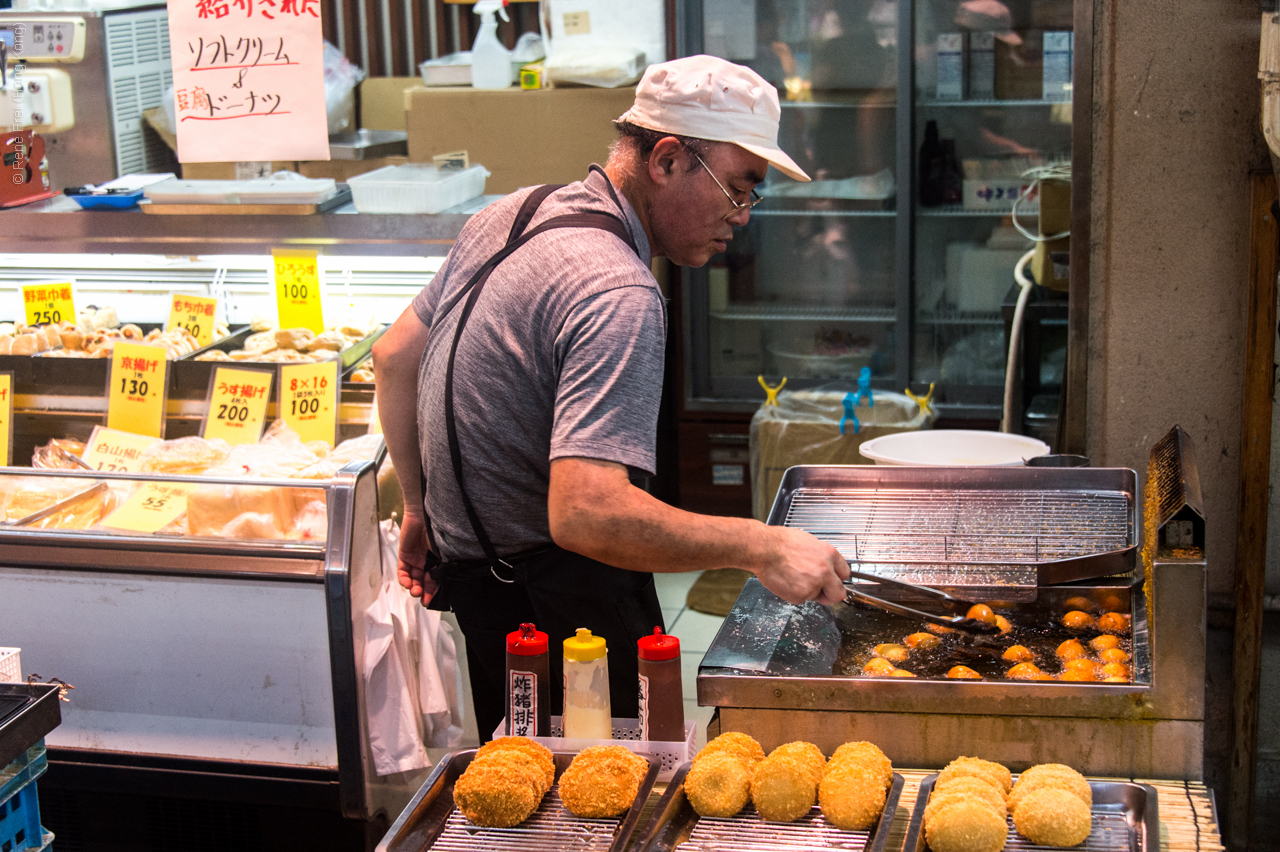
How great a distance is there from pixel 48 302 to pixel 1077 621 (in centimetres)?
313

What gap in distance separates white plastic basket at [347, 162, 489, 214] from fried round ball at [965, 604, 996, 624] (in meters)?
1.96

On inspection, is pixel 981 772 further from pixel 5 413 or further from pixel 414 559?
pixel 5 413

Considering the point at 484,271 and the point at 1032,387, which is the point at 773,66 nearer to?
the point at 1032,387

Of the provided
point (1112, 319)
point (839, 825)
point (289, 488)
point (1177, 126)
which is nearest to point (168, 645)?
point (289, 488)

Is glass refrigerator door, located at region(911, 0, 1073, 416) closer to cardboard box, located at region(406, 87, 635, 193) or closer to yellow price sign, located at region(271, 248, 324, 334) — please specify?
cardboard box, located at region(406, 87, 635, 193)

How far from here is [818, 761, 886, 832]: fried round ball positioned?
1.51m

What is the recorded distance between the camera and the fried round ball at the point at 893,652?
6.29 ft

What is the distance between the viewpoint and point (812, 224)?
18.8 feet

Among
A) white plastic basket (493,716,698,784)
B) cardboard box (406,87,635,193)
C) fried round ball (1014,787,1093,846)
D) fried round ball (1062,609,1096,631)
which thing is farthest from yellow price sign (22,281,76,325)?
fried round ball (1014,787,1093,846)

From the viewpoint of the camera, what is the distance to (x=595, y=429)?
1.71 meters

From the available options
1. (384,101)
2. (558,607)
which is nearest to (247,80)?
(558,607)

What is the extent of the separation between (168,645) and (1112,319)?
89.3 inches

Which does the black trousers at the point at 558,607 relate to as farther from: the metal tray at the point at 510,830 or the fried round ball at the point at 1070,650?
the fried round ball at the point at 1070,650

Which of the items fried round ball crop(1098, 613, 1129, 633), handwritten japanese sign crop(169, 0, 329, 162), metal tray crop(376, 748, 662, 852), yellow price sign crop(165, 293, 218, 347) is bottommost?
metal tray crop(376, 748, 662, 852)
